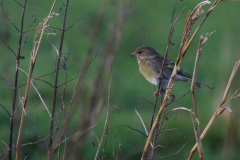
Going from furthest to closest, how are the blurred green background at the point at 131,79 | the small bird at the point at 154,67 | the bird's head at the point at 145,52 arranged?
1. the bird's head at the point at 145,52
2. the small bird at the point at 154,67
3. the blurred green background at the point at 131,79

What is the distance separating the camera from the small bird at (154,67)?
5652 millimetres

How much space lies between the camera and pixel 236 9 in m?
12.0

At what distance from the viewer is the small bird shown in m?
5.65

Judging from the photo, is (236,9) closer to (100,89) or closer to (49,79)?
(49,79)

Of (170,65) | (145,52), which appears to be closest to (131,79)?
(145,52)

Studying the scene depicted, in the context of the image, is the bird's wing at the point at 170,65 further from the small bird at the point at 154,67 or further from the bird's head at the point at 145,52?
the bird's head at the point at 145,52

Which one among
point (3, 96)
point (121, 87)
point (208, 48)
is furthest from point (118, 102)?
point (208, 48)

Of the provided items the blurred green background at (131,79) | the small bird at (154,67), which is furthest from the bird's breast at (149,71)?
the blurred green background at (131,79)

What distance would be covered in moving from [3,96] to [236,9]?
7272 mm

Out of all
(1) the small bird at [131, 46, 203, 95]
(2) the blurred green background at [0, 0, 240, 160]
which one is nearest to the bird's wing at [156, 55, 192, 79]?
(1) the small bird at [131, 46, 203, 95]

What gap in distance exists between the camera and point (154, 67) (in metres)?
5.77

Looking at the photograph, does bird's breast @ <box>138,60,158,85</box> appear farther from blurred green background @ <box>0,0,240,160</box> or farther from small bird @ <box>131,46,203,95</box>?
blurred green background @ <box>0,0,240,160</box>

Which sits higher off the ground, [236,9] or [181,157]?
[236,9]

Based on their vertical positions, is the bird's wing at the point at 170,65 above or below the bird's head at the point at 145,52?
below
